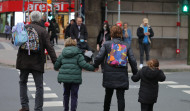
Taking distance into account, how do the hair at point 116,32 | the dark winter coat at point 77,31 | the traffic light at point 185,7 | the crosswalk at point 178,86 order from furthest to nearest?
1. the traffic light at point 185,7
2. the dark winter coat at point 77,31
3. the crosswalk at point 178,86
4. the hair at point 116,32

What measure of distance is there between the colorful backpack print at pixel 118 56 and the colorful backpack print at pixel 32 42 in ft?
3.90

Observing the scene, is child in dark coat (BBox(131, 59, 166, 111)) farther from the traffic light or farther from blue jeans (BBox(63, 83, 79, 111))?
the traffic light

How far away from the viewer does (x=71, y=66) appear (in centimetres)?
724

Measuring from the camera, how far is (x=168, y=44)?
2098 centimetres

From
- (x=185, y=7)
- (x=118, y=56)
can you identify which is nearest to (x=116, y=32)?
(x=118, y=56)

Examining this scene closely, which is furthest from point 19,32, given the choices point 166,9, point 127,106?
point 166,9

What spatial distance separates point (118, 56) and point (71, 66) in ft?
2.55

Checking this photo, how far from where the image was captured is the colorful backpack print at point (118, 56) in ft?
22.9

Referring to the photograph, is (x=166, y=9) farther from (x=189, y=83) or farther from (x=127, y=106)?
(x=127, y=106)

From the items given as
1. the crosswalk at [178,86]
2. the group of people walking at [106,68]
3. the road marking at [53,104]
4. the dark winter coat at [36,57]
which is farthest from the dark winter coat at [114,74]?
the crosswalk at [178,86]

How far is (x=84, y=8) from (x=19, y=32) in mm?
12661

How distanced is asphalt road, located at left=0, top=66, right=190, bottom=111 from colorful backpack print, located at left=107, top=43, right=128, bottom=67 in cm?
160

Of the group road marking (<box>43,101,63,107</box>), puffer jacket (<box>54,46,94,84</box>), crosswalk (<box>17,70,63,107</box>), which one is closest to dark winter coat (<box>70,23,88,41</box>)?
crosswalk (<box>17,70,63,107</box>)

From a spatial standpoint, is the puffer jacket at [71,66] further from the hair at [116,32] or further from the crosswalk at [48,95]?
the crosswalk at [48,95]
